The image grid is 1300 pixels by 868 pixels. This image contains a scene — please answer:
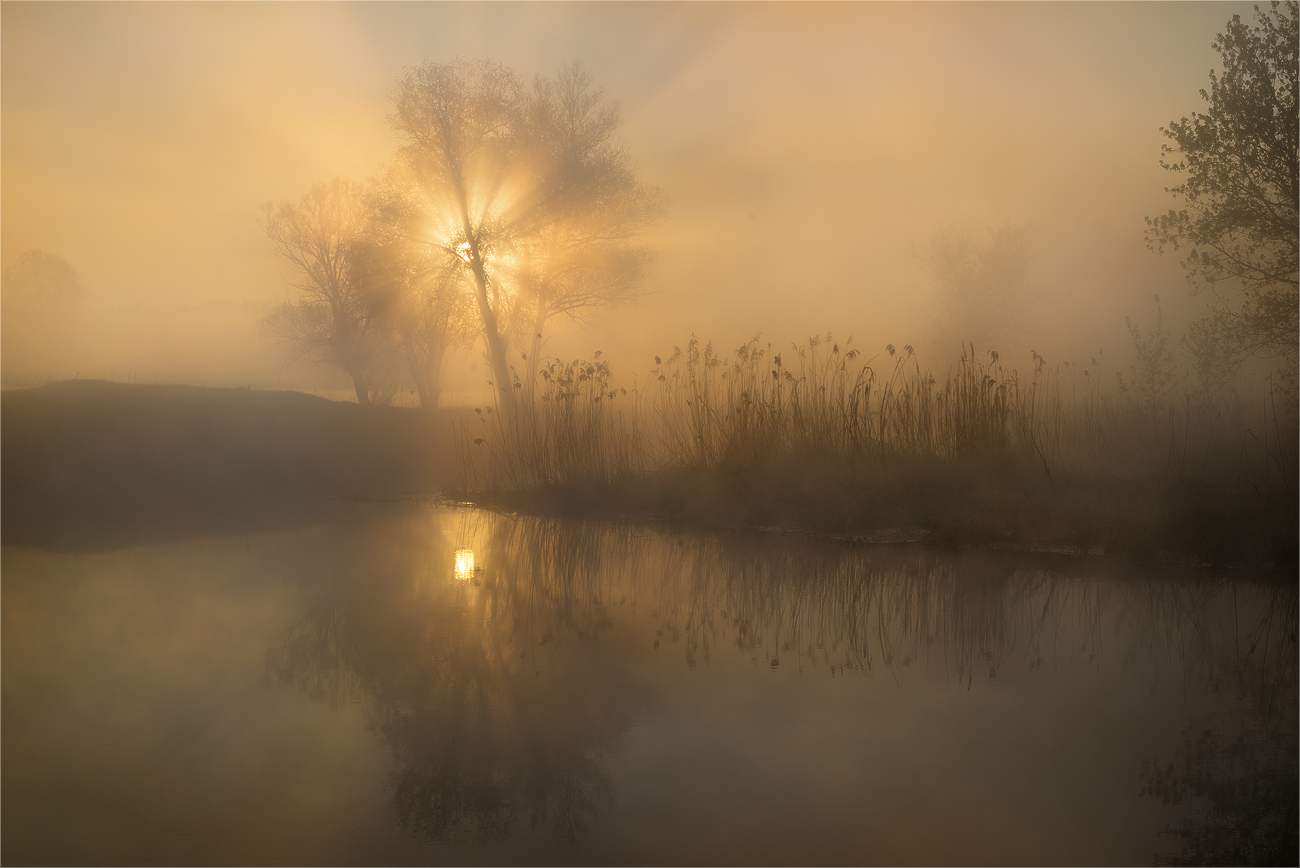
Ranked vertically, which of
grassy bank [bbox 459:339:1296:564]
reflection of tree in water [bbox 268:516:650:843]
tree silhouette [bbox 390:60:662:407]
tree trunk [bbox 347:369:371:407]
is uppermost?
tree silhouette [bbox 390:60:662:407]

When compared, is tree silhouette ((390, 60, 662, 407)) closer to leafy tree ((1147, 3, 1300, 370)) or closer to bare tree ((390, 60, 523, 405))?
bare tree ((390, 60, 523, 405))

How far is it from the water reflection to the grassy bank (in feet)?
2.29

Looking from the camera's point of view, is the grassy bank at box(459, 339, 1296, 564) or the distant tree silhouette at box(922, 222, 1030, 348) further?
the distant tree silhouette at box(922, 222, 1030, 348)

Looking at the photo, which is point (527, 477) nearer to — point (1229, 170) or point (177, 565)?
point (177, 565)

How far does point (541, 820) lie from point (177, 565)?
4.30 metres

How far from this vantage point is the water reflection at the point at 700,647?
2287 millimetres

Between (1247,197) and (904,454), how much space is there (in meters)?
6.26

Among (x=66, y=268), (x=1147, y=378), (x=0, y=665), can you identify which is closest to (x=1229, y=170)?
(x=1147, y=378)

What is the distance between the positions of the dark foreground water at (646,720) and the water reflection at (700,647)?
16 mm

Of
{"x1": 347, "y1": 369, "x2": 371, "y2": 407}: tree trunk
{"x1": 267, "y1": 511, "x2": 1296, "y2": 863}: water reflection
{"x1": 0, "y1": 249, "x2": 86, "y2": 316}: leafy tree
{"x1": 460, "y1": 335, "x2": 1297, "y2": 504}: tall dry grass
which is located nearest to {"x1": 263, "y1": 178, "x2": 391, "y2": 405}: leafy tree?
{"x1": 347, "y1": 369, "x2": 371, "y2": 407}: tree trunk

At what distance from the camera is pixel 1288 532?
523cm

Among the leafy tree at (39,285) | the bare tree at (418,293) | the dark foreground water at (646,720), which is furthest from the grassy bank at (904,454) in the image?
the leafy tree at (39,285)

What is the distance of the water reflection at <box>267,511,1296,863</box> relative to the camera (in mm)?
2287

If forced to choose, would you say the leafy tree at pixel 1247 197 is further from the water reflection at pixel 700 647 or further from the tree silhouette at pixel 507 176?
the tree silhouette at pixel 507 176
